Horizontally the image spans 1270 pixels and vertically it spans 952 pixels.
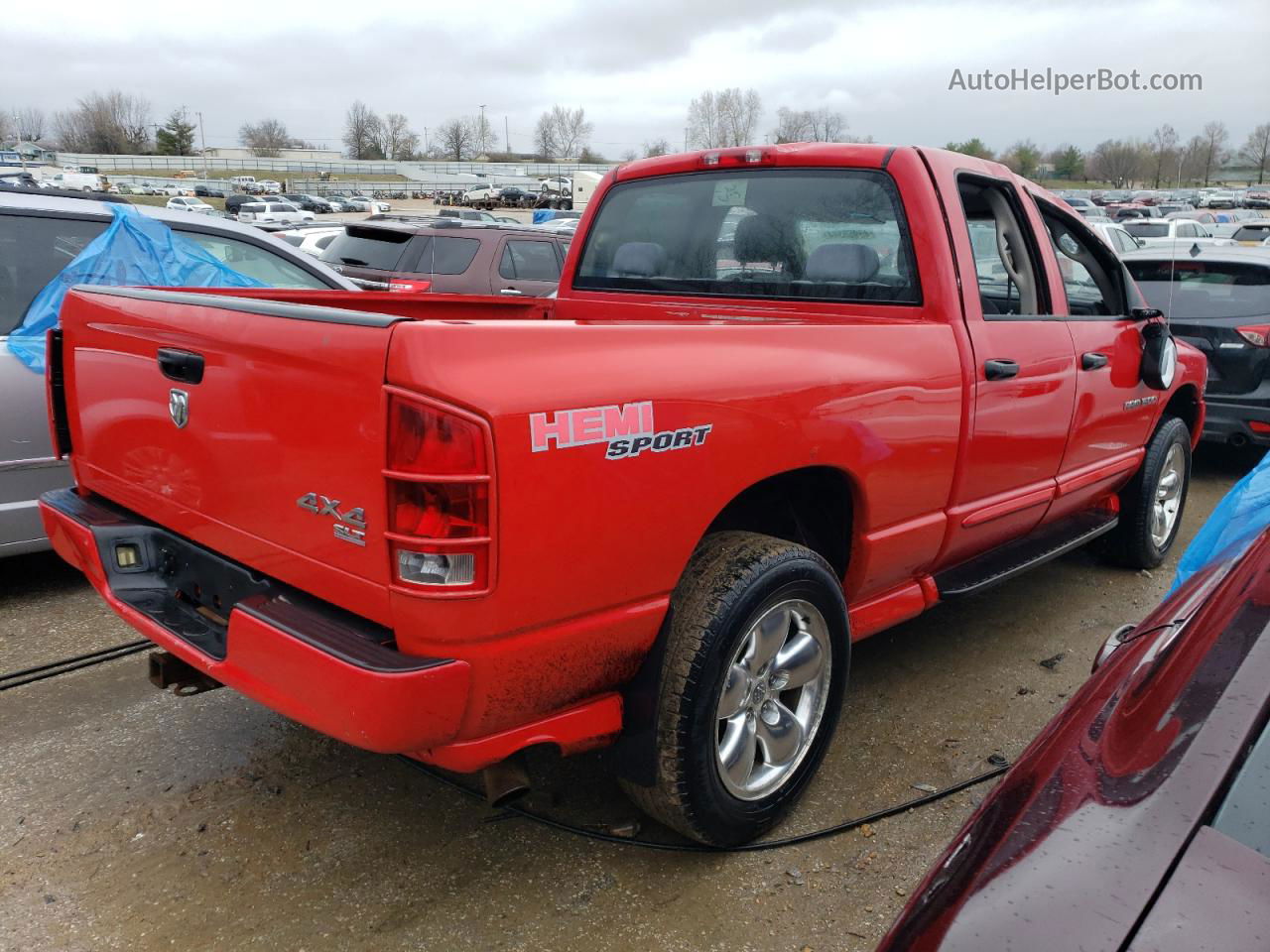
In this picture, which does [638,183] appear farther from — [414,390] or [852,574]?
[414,390]

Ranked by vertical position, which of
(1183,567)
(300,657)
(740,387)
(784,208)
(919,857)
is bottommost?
(919,857)

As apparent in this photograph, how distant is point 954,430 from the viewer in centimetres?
318

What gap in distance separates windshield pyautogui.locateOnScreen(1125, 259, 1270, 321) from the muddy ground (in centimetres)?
442

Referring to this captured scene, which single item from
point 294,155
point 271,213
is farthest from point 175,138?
point 271,213

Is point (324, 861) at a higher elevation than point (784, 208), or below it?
below

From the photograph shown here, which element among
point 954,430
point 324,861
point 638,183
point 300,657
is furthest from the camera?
point 638,183

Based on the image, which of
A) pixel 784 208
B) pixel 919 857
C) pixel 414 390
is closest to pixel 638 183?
pixel 784 208

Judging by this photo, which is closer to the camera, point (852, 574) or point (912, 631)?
point (852, 574)

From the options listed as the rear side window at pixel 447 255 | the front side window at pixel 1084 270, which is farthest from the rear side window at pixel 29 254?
the rear side window at pixel 447 255

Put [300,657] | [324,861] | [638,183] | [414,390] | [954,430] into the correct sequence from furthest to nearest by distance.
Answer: [638,183] < [954,430] < [324,861] < [300,657] < [414,390]

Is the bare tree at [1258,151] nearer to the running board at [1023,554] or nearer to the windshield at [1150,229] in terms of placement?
the windshield at [1150,229]

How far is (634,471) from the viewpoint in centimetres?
220

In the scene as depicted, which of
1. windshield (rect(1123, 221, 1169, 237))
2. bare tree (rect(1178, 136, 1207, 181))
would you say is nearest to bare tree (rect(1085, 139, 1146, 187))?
windshield (rect(1123, 221, 1169, 237))

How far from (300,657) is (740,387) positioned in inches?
47.0
